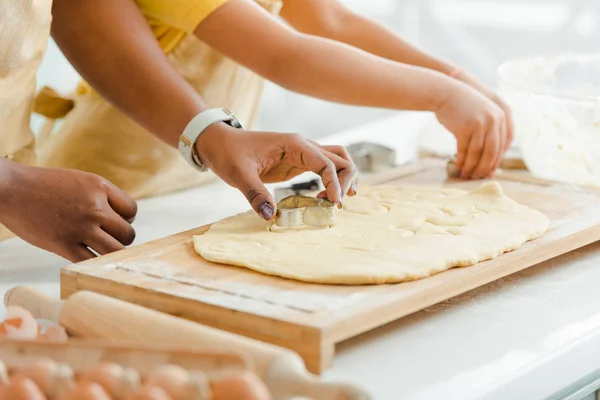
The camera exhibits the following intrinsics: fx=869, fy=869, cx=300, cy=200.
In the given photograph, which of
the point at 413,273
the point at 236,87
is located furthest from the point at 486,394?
the point at 236,87

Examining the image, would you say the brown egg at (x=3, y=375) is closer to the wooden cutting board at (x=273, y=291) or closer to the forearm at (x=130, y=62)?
the wooden cutting board at (x=273, y=291)

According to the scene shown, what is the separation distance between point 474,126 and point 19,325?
2.86ft

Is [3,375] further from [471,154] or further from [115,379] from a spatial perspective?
[471,154]

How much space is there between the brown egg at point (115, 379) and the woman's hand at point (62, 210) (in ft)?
1.45

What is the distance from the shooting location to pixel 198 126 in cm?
124

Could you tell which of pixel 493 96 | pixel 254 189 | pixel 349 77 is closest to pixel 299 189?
pixel 349 77

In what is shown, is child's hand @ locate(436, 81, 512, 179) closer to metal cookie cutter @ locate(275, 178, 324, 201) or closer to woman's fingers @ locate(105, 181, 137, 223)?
metal cookie cutter @ locate(275, 178, 324, 201)

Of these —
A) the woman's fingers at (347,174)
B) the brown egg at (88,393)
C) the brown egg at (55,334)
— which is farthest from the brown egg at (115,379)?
the woman's fingers at (347,174)

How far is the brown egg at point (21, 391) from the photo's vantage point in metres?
0.63

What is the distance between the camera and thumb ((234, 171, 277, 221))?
1.11 meters

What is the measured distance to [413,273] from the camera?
0.95 meters

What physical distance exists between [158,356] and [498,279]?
537mm

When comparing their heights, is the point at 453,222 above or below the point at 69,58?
below

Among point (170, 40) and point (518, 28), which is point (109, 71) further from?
point (518, 28)
